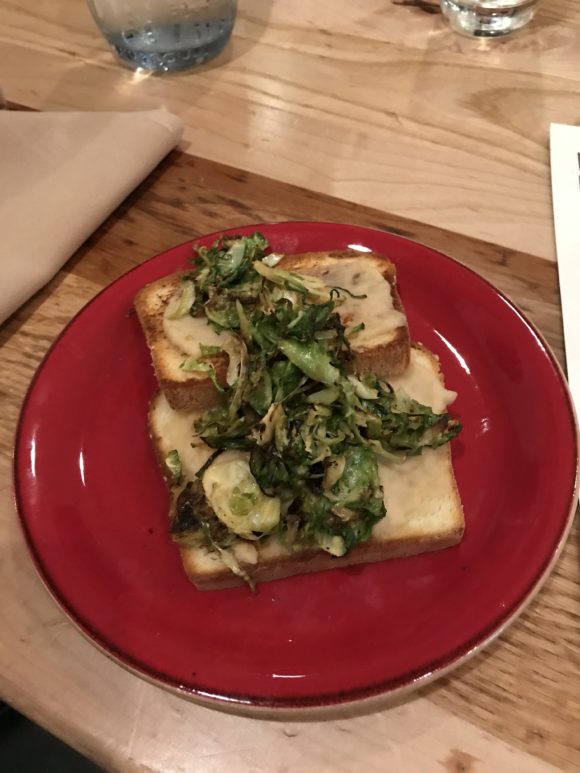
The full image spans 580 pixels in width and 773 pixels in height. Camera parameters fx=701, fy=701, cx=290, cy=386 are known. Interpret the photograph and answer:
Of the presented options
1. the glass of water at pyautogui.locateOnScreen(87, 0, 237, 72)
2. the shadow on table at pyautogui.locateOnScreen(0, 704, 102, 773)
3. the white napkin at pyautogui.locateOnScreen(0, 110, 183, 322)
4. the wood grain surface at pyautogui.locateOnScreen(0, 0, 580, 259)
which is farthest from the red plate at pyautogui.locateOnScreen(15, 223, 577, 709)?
the shadow on table at pyautogui.locateOnScreen(0, 704, 102, 773)

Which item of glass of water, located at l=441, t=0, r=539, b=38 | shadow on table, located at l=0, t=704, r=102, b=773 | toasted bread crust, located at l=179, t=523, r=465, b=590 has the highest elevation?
glass of water, located at l=441, t=0, r=539, b=38

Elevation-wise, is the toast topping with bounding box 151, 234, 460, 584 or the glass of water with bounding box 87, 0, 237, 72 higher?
the glass of water with bounding box 87, 0, 237, 72

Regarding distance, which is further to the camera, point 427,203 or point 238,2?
point 238,2

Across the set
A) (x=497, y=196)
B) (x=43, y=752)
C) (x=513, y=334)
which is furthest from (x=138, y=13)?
(x=43, y=752)

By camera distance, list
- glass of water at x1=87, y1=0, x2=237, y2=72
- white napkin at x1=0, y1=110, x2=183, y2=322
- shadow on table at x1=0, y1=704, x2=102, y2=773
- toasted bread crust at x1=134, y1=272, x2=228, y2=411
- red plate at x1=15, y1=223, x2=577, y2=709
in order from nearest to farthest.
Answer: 1. red plate at x1=15, y1=223, x2=577, y2=709
2. toasted bread crust at x1=134, y1=272, x2=228, y2=411
3. white napkin at x1=0, y1=110, x2=183, y2=322
4. glass of water at x1=87, y1=0, x2=237, y2=72
5. shadow on table at x1=0, y1=704, x2=102, y2=773

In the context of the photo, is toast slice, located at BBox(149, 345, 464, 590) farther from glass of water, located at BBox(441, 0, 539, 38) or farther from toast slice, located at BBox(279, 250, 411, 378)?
glass of water, located at BBox(441, 0, 539, 38)

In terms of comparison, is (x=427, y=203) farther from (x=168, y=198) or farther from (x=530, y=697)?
(x=530, y=697)

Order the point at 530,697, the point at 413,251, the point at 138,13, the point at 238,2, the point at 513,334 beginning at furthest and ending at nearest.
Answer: the point at 238,2
the point at 138,13
the point at 413,251
the point at 513,334
the point at 530,697

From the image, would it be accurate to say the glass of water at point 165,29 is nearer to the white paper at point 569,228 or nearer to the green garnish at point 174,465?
the white paper at point 569,228
